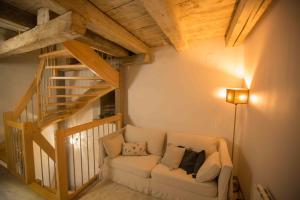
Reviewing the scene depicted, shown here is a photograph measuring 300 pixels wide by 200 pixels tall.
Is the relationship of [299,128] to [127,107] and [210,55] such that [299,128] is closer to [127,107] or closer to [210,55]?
[210,55]

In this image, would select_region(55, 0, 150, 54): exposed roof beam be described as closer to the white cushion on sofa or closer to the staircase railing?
the staircase railing

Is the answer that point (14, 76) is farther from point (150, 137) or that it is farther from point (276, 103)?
point (276, 103)

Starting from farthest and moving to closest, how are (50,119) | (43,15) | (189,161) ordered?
(50,119) → (189,161) → (43,15)

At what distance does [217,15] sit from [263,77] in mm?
908

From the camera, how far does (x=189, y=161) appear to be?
2.19 meters

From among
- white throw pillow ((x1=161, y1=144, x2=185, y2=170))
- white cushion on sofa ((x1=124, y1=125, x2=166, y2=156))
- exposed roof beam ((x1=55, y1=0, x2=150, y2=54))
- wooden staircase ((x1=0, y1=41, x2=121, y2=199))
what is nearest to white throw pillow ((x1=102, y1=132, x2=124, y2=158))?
white cushion on sofa ((x1=124, y1=125, x2=166, y2=156))

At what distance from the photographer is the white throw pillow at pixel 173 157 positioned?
224cm

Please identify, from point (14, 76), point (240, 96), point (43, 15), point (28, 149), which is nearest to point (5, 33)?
point (14, 76)

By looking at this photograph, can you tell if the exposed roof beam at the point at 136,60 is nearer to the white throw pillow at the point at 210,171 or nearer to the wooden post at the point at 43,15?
the wooden post at the point at 43,15

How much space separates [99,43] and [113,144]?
5.66 ft

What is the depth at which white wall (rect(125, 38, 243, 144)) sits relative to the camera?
8.39 ft

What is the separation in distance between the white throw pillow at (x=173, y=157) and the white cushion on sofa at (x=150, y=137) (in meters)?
0.34

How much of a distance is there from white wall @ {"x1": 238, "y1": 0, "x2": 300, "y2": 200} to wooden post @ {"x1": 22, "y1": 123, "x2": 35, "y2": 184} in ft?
9.96

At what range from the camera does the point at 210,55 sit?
8.63 ft
